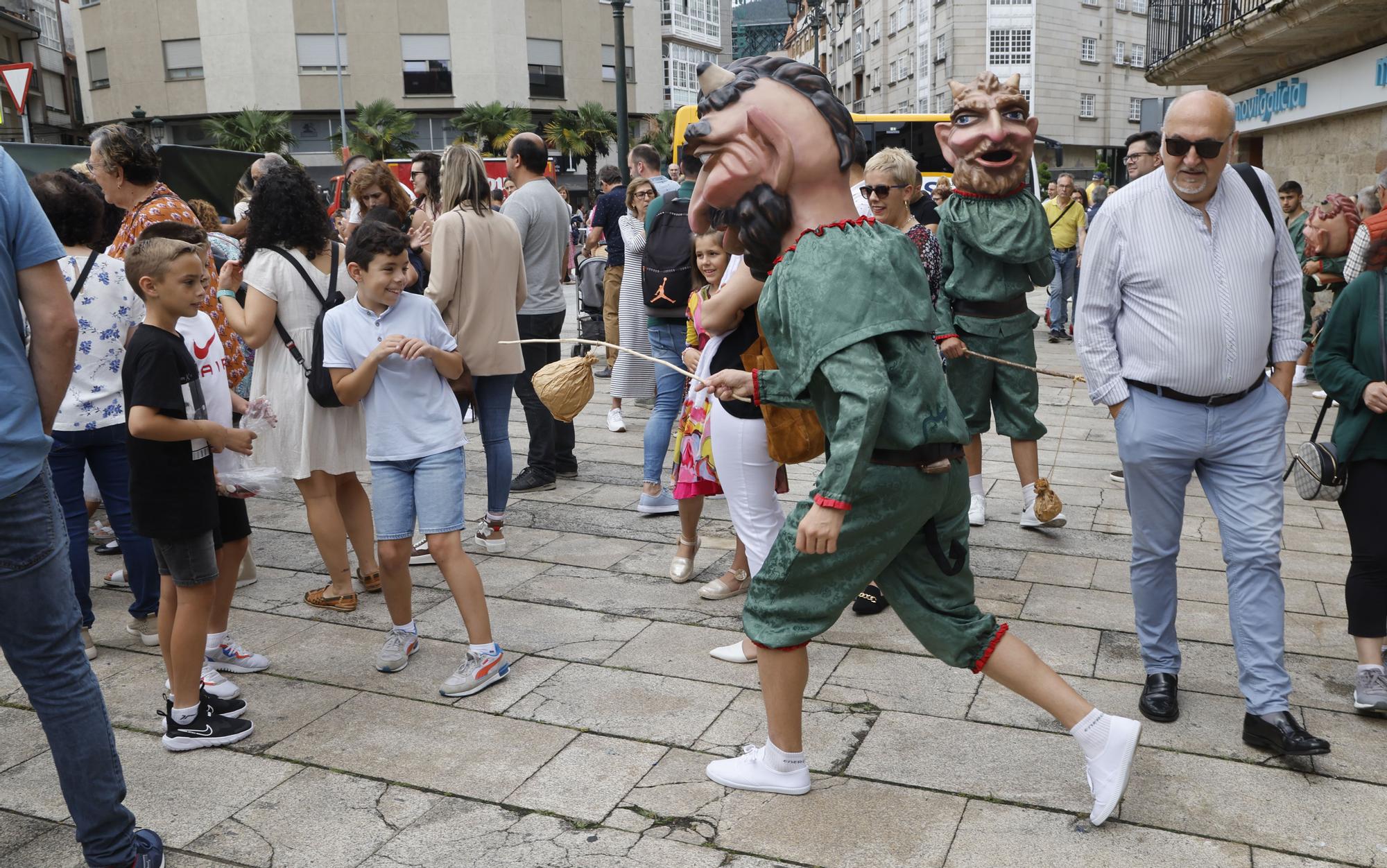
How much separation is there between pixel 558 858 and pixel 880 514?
3.99 feet

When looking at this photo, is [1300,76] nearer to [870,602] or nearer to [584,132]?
[870,602]

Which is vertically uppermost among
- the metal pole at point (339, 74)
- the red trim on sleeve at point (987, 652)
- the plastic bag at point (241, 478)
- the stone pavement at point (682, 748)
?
the metal pole at point (339, 74)

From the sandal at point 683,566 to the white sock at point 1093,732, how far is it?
241 cm

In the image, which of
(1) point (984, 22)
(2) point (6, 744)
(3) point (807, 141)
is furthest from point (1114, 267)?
(1) point (984, 22)

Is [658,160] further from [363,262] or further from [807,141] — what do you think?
[807,141]

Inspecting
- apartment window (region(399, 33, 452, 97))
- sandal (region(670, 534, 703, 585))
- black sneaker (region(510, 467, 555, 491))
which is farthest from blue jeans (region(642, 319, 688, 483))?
apartment window (region(399, 33, 452, 97))

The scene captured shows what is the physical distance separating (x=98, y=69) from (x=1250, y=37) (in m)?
48.7

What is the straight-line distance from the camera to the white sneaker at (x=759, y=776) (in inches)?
127

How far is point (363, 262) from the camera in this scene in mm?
4102

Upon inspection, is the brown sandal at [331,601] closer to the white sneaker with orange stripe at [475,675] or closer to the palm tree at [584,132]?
the white sneaker with orange stripe at [475,675]

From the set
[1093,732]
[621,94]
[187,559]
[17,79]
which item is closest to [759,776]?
[1093,732]

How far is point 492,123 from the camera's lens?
153 ft

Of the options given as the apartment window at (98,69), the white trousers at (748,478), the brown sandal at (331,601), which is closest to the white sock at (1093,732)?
the white trousers at (748,478)

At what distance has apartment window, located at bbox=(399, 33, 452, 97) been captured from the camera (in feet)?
157
